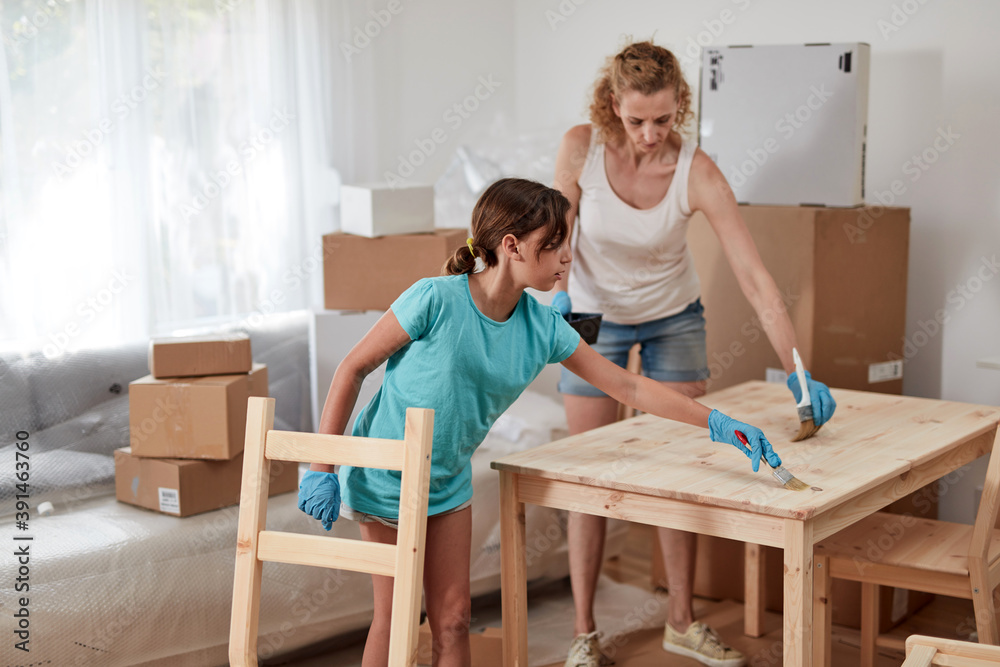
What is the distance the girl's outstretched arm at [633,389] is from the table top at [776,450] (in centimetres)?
9

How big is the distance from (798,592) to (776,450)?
1.22 ft

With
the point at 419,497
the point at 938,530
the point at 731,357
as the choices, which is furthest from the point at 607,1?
the point at 419,497

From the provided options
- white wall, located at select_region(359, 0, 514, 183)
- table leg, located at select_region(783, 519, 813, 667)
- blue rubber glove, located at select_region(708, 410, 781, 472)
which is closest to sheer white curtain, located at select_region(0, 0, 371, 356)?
white wall, located at select_region(359, 0, 514, 183)

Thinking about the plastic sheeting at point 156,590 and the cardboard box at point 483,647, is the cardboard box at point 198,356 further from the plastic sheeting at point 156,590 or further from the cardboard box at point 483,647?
the cardboard box at point 483,647

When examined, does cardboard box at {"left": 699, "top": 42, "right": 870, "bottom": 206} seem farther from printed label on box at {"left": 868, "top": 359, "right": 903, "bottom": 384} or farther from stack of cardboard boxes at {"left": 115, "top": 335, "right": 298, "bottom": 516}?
stack of cardboard boxes at {"left": 115, "top": 335, "right": 298, "bottom": 516}

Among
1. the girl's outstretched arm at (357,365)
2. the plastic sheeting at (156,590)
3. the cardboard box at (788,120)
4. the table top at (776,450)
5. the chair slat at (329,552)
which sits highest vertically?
the cardboard box at (788,120)

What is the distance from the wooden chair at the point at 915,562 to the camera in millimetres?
1814

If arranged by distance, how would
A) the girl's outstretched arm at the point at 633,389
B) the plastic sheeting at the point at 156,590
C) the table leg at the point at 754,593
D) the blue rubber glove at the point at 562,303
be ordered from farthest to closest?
the table leg at the point at 754,593 < the blue rubber glove at the point at 562,303 < the plastic sheeting at the point at 156,590 < the girl's outstretched arm at the point at 633,389

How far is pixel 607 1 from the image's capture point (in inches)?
135

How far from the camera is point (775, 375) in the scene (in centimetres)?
262

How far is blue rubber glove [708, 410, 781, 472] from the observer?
1.57 m

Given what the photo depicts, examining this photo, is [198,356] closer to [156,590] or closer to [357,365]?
[156,590]

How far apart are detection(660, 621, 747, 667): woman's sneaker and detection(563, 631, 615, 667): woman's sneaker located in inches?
8.2

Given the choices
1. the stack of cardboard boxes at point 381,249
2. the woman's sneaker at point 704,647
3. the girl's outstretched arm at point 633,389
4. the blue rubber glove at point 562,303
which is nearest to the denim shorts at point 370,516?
the girl's outstretched arm at point 633,389
